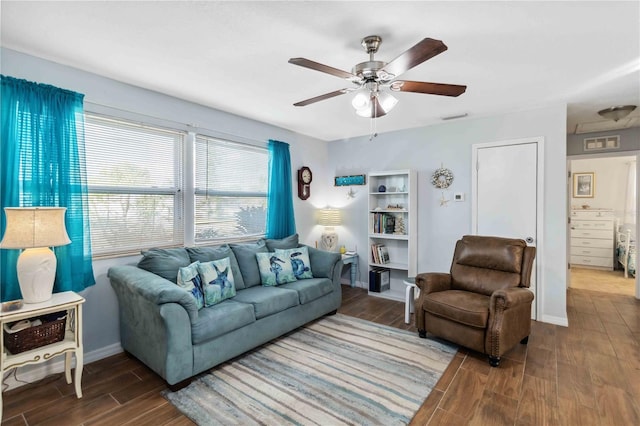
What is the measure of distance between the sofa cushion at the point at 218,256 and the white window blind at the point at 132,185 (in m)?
0.35

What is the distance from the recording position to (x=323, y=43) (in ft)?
6.96

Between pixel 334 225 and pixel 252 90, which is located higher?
pixel 252 90

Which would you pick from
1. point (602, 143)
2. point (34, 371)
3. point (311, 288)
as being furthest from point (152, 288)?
point (602, 143)

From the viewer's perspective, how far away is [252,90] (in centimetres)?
301

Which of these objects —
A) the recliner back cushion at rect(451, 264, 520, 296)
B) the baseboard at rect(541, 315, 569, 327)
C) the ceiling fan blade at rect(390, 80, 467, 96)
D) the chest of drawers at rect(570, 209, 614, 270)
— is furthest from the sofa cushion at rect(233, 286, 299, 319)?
the chest of drawers at rect(570, 209, 614, 270)

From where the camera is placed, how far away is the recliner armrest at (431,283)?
10.1 feet

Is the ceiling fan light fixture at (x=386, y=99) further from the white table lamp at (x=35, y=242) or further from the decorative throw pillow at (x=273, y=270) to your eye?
the white table lamp at (x=35, y=242)

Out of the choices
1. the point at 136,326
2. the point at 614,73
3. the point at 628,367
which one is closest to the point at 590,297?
the point at 628,367

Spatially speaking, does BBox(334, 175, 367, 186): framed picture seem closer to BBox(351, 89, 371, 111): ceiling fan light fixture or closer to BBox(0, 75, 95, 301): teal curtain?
BBox(351, 89, 371, 111): ceiling fan light fixture

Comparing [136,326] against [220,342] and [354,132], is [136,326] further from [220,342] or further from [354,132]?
[354,132]

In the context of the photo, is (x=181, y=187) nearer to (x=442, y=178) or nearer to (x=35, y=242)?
(x=35, y=242)

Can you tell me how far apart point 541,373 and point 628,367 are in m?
0.76

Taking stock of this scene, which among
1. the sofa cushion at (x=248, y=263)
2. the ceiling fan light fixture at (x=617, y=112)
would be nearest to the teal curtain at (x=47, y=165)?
the sofa cushion at (x=248, y=263)

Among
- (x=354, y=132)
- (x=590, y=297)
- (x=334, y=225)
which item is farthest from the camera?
(x=334, y=225)
